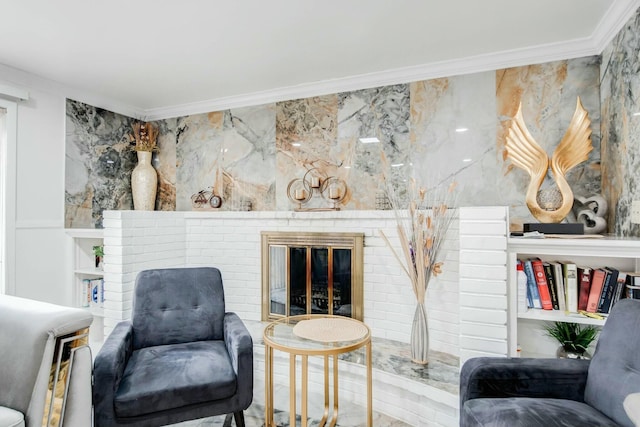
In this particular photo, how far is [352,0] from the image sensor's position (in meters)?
1.99

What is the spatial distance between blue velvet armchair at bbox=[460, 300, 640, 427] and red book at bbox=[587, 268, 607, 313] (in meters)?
0.39

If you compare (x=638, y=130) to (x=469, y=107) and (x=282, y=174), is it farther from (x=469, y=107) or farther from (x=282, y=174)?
(x=282, y=174)

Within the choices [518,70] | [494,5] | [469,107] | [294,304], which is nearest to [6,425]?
[294,304]

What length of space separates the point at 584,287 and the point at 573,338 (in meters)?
0.28

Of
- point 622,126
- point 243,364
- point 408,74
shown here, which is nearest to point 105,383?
point 243,364

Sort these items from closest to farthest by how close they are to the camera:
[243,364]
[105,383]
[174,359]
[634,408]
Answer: [634,408]
[105,383]
[243,364]
[174,359]

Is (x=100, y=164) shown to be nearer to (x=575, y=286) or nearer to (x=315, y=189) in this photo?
(x=315, y=189)

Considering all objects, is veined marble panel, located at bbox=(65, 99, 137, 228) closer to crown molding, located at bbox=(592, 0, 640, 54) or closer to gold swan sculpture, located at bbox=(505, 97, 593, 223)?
gold swan sculpture, located at bbox=(505, 97, 593, 223)

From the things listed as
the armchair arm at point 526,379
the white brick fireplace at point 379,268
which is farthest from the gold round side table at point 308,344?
the armchair arm at point 526,379

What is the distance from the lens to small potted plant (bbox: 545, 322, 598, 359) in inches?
74.6

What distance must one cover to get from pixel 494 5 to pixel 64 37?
2.73 meters

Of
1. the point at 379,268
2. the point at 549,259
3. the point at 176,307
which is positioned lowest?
A: the point at 176,307

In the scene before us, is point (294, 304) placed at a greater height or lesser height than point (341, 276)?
lesser

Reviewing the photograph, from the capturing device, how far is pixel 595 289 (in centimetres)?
188
